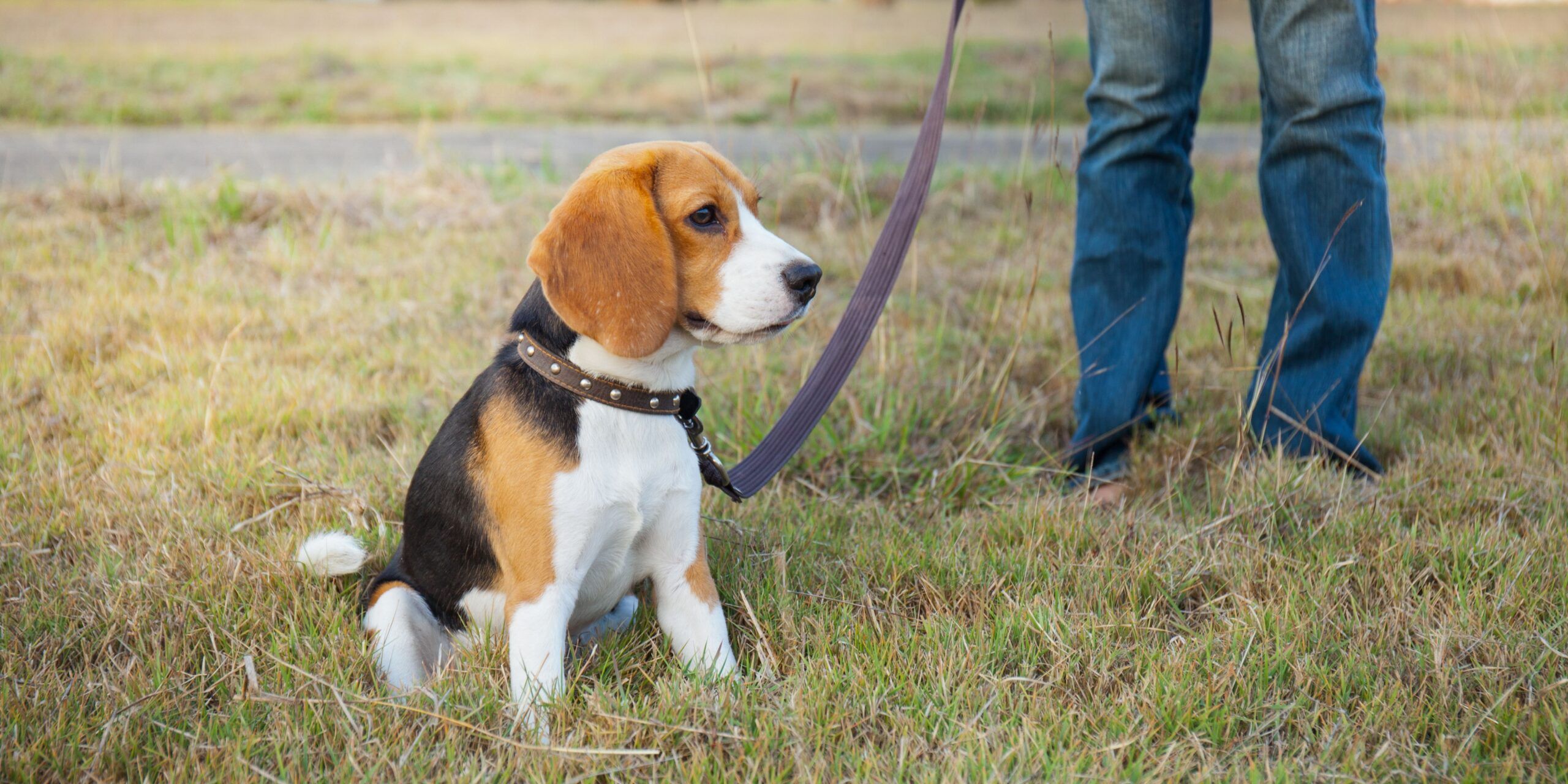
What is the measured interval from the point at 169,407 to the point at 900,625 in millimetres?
2653

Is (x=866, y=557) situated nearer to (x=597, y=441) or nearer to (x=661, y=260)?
(x=597, y=441)

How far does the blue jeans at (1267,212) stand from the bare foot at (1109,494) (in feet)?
0.33

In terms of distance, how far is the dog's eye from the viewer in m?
2.17

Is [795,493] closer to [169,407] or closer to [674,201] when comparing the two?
[674,201]

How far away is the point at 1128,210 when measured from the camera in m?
3.15

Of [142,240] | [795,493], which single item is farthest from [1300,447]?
[142,240]

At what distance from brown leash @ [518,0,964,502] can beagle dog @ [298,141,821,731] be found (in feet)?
0.07

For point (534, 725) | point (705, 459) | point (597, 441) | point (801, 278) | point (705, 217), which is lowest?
point (534, 725)

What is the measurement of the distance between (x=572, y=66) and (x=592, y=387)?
1443cm

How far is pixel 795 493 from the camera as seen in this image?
3.12 m

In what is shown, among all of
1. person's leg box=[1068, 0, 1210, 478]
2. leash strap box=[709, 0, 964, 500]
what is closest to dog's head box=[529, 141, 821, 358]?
leash strap box=[709, 0, 964, 500]

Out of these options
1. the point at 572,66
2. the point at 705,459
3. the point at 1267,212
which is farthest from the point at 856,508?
the point at 572,66

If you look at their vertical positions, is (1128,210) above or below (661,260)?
below

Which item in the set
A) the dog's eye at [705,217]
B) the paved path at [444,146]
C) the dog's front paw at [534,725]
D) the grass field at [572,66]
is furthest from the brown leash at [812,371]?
the grass field at [572,66]
